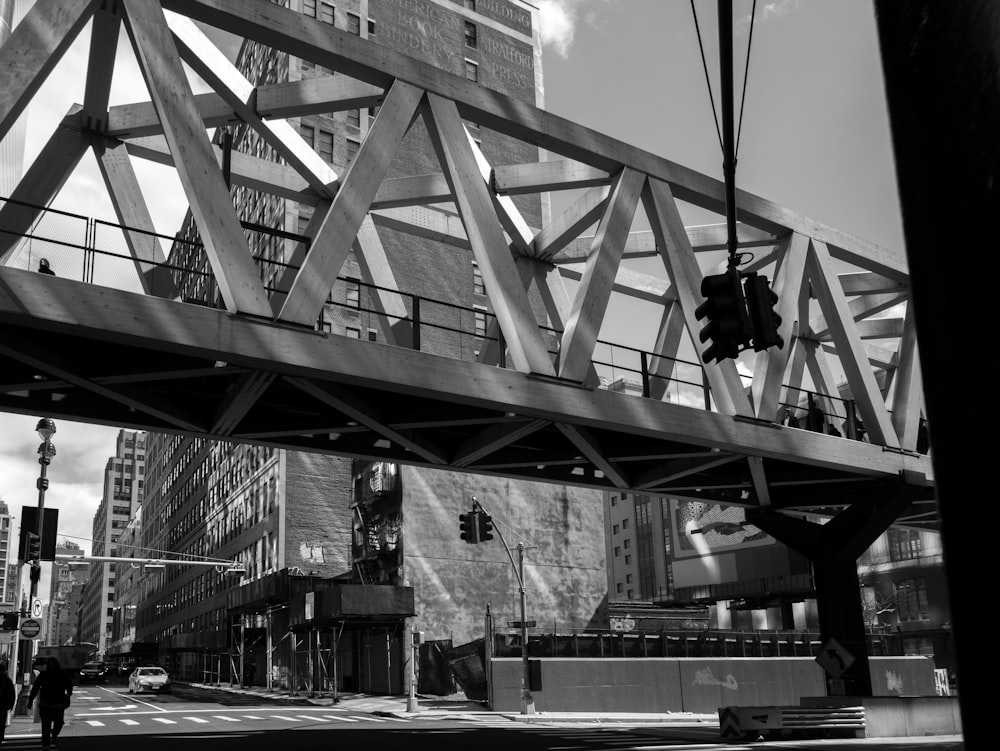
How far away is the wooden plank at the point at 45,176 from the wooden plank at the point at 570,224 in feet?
36.0

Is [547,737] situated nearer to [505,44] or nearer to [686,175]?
[686,175]

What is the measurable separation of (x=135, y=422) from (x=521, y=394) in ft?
26.1

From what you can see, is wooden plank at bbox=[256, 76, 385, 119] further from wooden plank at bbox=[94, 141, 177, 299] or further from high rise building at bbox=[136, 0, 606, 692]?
high rise building at bbox=[136, 0, 606, 692]

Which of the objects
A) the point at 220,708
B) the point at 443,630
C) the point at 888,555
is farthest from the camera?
the point at 888,555

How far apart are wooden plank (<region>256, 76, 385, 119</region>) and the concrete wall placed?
23781 millimetres

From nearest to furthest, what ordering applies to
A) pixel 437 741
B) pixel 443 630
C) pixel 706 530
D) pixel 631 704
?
1. pixel 437 741
2. pixel 631 704
3. pixel 443 630
4. pixel 706 530

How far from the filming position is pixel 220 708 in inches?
1588

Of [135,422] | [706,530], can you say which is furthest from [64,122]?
[706,530]

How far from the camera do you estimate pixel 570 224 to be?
24453 millimetres

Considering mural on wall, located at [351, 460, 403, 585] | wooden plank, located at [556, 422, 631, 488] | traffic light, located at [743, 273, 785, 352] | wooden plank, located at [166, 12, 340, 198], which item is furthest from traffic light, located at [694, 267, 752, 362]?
mural on wall, located at [351, 460, 403, 585]

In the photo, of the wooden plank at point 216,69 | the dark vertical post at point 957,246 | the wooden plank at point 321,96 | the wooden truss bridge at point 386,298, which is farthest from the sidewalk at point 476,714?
the dark vertical post at point 957,246

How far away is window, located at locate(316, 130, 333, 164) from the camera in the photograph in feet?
223

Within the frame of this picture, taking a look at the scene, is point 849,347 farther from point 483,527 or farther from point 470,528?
point 470,528

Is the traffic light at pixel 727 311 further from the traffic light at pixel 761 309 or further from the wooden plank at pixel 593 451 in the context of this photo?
the wooden plank at pixel 593 451
